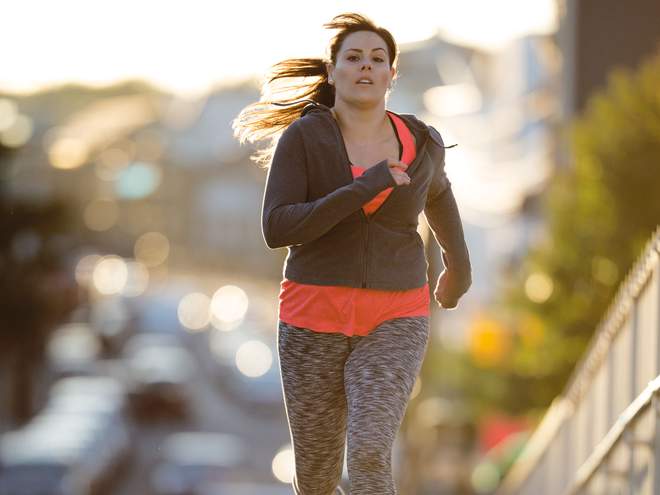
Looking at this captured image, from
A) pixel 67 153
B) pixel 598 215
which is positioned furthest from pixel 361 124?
pixel 67 153

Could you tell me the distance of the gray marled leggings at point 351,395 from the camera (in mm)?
5035

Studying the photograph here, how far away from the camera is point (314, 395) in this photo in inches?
209

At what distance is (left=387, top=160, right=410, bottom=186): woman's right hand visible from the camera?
4.84 meters

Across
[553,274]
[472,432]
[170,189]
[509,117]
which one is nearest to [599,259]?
[553,274]

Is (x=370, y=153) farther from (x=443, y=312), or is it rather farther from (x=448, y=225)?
(x=443, y=312)

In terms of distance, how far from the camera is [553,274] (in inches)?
882

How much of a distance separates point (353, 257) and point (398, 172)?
15.4 inches

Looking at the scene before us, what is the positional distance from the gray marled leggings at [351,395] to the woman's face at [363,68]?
2.32ft

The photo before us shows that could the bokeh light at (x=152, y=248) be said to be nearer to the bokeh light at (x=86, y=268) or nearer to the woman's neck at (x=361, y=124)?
the bokeh light at (x=86, y=268)

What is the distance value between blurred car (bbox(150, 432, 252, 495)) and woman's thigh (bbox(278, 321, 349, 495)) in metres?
26.8

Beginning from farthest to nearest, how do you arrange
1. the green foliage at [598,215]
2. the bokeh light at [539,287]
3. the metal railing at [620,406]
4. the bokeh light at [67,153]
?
the bokeh light at [67,153] → the bokeh light at [539,287] → the green foliage at [598,215] → the metal railing at [620,406]

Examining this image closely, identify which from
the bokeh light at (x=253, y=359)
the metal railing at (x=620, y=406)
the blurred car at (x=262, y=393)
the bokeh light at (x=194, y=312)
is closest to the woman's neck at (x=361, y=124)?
the metal railing at (x=620, y=406)

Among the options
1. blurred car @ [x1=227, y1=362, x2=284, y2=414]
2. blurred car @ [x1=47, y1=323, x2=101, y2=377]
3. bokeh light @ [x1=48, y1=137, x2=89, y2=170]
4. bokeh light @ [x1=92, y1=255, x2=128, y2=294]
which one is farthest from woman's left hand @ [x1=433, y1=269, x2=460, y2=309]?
bokeh light @ [x1=48, y1=137, x2=89, y2=170]

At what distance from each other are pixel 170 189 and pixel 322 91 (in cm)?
13384
